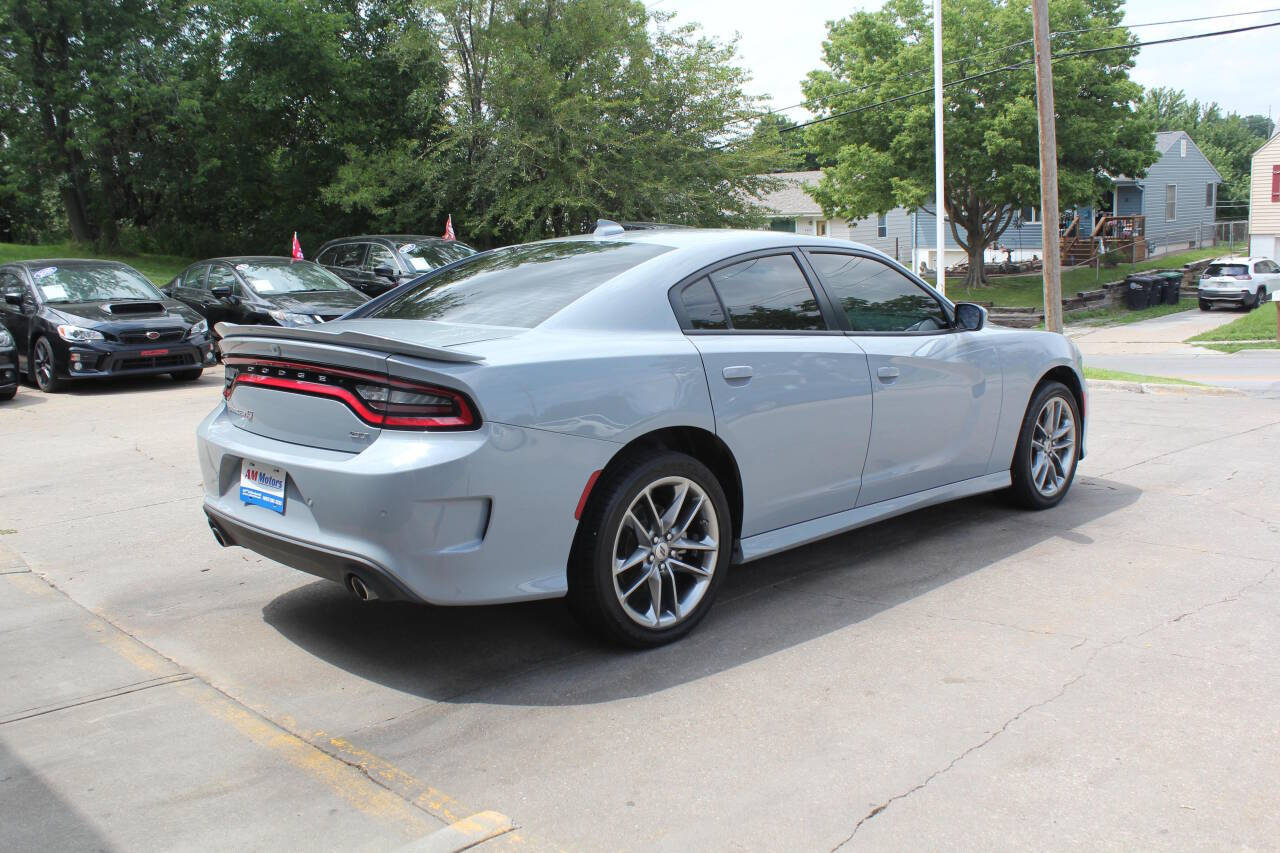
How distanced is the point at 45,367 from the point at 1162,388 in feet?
43.0

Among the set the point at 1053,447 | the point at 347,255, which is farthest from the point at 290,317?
the point at 1053,447

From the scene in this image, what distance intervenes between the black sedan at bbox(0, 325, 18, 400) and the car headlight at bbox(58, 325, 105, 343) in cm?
58

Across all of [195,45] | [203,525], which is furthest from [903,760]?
[195,45]

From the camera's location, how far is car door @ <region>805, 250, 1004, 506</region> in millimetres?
5223

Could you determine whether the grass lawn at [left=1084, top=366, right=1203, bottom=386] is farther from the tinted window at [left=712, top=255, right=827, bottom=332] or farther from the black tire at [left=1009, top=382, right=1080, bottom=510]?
the tinted window at [left=712, top=255, right=827, bottom=332]

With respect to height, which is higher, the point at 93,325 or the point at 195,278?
the point at 195,278

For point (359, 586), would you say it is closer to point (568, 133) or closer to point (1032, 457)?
point (1032, 457)

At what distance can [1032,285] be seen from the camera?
39469mm

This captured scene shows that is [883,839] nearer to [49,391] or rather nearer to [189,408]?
[189,408]

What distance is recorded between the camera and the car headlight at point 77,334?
40.6ft

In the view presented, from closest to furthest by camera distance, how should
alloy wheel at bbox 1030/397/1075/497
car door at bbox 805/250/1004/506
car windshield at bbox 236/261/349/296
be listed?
car door at bbox 805/250/1004/506
alloy wheel at bbox 1030/397/1075/497
car windshield at bbox 236/261/349/296

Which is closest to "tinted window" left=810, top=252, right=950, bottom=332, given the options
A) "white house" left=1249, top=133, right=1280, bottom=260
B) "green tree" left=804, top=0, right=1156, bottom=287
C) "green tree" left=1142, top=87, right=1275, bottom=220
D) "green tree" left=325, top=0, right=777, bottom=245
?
"green tree" left=325, top=0, right=777, bottom=245

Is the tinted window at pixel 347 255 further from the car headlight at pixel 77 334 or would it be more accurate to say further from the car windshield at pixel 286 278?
the car headlight at pixel 77 334

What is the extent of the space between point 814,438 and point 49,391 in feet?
36.6
